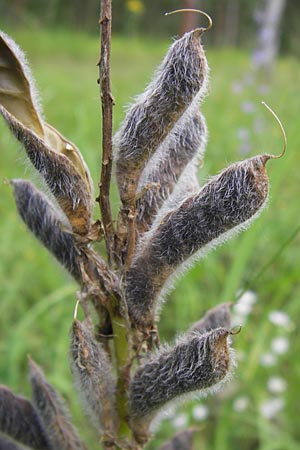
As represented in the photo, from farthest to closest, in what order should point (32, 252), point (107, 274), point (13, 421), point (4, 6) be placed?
point (4, 6), point (32, 252), point (13, 421), point (107, 274)

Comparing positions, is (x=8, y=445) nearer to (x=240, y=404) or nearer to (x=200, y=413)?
(x=200, y=413)

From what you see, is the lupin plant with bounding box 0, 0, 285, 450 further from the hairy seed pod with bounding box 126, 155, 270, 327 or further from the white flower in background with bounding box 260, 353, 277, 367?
the white flower in background with bounding box 260, 353, 277, 367

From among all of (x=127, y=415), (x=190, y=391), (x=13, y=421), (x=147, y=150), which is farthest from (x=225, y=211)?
(x=13, y=421)

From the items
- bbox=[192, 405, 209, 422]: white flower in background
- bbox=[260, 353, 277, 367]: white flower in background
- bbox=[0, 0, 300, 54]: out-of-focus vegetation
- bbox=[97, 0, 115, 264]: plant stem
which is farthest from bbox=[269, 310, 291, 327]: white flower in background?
bbox=[0, 0, 300, 54]: out-of-focus vegetation

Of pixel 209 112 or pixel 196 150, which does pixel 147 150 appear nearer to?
pixel 196 150

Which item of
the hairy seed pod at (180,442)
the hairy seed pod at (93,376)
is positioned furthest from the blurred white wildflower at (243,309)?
the hairy seed pod at (93,376)

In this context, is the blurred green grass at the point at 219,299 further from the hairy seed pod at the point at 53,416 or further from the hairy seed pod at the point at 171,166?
the hairy seed pod at the point at 53,416

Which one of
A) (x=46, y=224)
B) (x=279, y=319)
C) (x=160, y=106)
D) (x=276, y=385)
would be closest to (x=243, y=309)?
(x=279, y=319)
